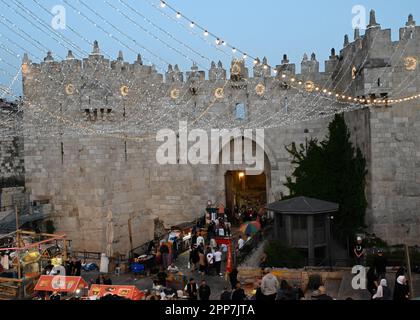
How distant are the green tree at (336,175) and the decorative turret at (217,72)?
15.3 ft

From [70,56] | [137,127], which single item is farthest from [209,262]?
[70,56]

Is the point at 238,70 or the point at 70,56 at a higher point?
the point at 70,56

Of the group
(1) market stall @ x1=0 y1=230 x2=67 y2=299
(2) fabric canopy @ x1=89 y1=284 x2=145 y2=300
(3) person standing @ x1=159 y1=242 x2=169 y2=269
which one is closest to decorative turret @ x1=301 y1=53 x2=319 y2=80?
(3) person standing @ x1=159 y1=242 x2=169 y2=269

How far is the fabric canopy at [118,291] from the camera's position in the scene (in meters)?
11.1

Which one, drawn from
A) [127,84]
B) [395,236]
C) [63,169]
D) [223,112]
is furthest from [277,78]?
[63,169]

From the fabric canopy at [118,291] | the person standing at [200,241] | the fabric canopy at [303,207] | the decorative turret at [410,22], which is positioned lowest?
the fabric canopy at [118,291]

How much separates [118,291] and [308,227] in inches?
279

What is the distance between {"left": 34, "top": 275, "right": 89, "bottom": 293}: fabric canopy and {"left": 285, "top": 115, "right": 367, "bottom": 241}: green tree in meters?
10.5

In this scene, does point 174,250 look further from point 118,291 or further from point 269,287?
point 269,287

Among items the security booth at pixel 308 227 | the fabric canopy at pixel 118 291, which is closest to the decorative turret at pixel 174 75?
the security booth at pixel 308 227

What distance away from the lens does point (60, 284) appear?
12.4m

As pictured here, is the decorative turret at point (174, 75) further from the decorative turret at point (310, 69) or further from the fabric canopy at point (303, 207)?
the fabric canopy at point (303, 207)

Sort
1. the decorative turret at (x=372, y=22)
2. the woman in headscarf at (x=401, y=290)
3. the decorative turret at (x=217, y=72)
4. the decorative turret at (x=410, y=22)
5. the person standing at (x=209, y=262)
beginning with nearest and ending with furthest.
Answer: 1. the woman in headscarf at (x=401, y=290)
2. the person standing at (x=209, y=262)
3. the decorative turret at (x=410, y=22)
4. the decorative turret at (x=372, y=22)
5. the decorative turret at (x=217, y=72)

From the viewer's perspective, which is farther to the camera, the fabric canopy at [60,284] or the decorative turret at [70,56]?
the decorative turret at [70,56]
